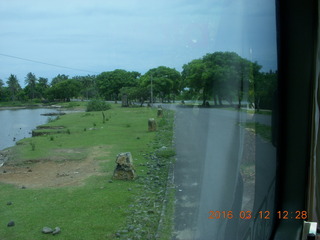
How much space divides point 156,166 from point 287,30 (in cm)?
337

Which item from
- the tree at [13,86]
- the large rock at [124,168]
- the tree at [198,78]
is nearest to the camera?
the tree at [198,78]

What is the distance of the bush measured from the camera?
422cm

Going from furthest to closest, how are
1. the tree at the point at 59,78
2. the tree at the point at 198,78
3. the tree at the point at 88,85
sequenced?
the tree at the point at 88,85 → the tree at the point at 59,78 → the tree at the point at 198,78

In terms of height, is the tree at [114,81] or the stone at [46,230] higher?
the tree at [114,81]

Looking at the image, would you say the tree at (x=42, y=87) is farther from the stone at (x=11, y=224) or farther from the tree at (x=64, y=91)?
the stone at (x=11, y=224)

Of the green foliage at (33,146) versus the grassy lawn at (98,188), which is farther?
the green foliage at (33,146)

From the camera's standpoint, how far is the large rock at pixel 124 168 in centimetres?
479

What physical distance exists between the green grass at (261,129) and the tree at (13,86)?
207 cm

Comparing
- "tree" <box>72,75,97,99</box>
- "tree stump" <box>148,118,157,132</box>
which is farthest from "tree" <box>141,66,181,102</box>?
"tree stump" <box>148,118,157,132</box>

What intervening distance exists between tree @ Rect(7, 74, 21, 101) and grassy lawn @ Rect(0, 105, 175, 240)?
0.84 metres

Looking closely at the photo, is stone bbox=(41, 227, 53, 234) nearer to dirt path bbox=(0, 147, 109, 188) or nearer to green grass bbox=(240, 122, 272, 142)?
dirt path bbox=(0, 147, 109, 188)

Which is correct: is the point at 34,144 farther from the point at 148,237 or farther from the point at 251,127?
the point at 251,127

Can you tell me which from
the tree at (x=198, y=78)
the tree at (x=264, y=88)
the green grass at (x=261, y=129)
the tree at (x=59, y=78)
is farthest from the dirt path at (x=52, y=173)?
the tree at (x=264, y=88)

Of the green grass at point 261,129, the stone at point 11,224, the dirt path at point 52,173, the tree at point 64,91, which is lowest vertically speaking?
the stone at point 11,224
